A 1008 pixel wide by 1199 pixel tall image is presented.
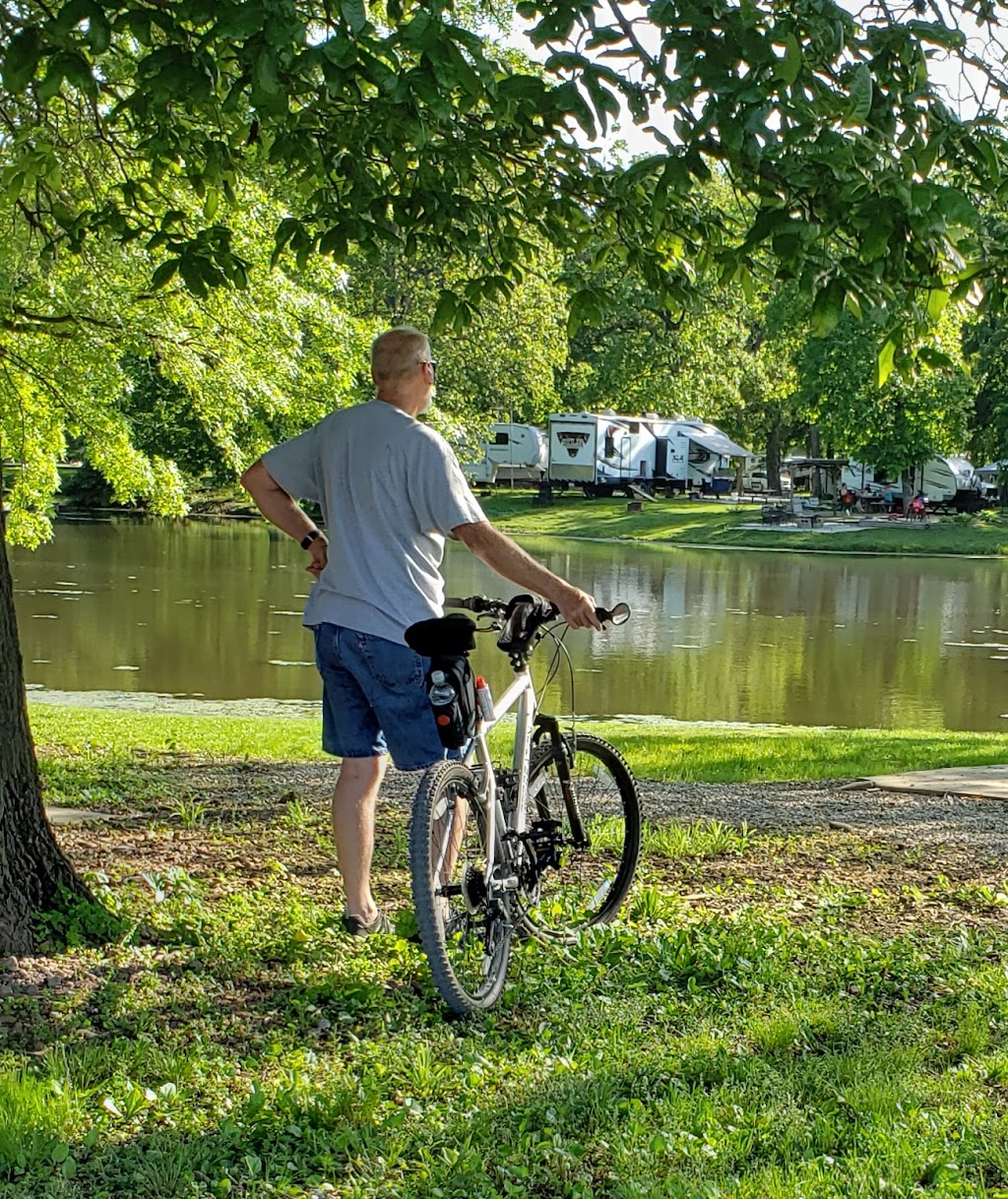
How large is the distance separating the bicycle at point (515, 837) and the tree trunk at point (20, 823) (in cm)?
134

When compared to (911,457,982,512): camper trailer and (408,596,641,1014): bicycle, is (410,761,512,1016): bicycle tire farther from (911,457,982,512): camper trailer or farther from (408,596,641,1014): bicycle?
(911,457,982,512): camper trailer

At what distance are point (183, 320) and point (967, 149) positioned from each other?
9.38m

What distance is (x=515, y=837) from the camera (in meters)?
4.67

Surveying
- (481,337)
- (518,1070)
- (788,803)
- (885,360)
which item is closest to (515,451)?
(481,337)

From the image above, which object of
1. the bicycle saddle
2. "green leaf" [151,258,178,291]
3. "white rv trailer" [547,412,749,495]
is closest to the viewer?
the bicycle saddle

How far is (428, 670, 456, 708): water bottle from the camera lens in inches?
169

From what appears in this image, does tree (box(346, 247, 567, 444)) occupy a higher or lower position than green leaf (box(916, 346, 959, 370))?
higher

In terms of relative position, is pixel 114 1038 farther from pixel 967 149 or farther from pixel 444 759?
pixel 967 149

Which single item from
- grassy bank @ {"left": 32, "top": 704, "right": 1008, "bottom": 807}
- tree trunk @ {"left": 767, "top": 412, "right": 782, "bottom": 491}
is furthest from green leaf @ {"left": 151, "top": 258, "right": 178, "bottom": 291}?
tree trunk @ {"left": 767, "top": 412, "right": 782, "bottom": 491}

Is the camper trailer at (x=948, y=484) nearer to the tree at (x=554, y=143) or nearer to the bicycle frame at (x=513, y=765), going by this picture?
the tree at (x=554, y=143)

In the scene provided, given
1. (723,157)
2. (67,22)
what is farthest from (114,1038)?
(723,157)

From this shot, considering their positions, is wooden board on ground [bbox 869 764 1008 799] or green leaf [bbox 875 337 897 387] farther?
wooden board on ground [bbox 869 764 1008 799]

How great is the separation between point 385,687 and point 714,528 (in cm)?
4666

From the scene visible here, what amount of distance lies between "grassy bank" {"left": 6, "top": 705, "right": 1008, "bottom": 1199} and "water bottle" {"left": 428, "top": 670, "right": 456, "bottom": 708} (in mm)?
873
